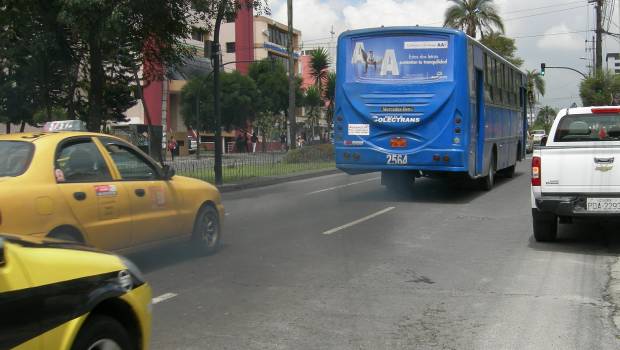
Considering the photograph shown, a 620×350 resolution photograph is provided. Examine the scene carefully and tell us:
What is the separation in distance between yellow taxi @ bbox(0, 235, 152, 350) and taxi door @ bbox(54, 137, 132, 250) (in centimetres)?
283

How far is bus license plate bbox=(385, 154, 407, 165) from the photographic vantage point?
13.5 m

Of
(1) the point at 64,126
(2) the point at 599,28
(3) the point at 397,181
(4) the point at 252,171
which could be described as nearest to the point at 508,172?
(3) the point at 397,181

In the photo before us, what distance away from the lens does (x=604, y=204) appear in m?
8.04

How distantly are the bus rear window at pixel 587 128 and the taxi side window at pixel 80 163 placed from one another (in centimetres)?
619

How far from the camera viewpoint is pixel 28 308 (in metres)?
2.66

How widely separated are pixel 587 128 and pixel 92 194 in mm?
6695

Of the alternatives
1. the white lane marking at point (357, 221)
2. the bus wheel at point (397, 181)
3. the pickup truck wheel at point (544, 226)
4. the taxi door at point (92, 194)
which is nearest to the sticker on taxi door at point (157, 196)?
the taxi door at point (92, 194)

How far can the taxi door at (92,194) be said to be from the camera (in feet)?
20.0

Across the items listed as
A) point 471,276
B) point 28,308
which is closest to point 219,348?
point 28,308

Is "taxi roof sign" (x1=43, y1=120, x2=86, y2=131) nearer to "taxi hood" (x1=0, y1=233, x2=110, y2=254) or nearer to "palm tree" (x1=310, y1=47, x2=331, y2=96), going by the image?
"taxi hood" (x1=0, y1=233, x2=110, y2=254)

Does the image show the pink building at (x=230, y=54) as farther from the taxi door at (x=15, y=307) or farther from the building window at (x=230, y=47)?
the taxi door at (x=15, y=307)

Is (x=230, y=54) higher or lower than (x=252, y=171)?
higher

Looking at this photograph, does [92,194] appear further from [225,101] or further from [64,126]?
[225,101]

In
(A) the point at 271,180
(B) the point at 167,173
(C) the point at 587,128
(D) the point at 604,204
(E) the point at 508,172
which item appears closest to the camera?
(B) the point at 167,173
